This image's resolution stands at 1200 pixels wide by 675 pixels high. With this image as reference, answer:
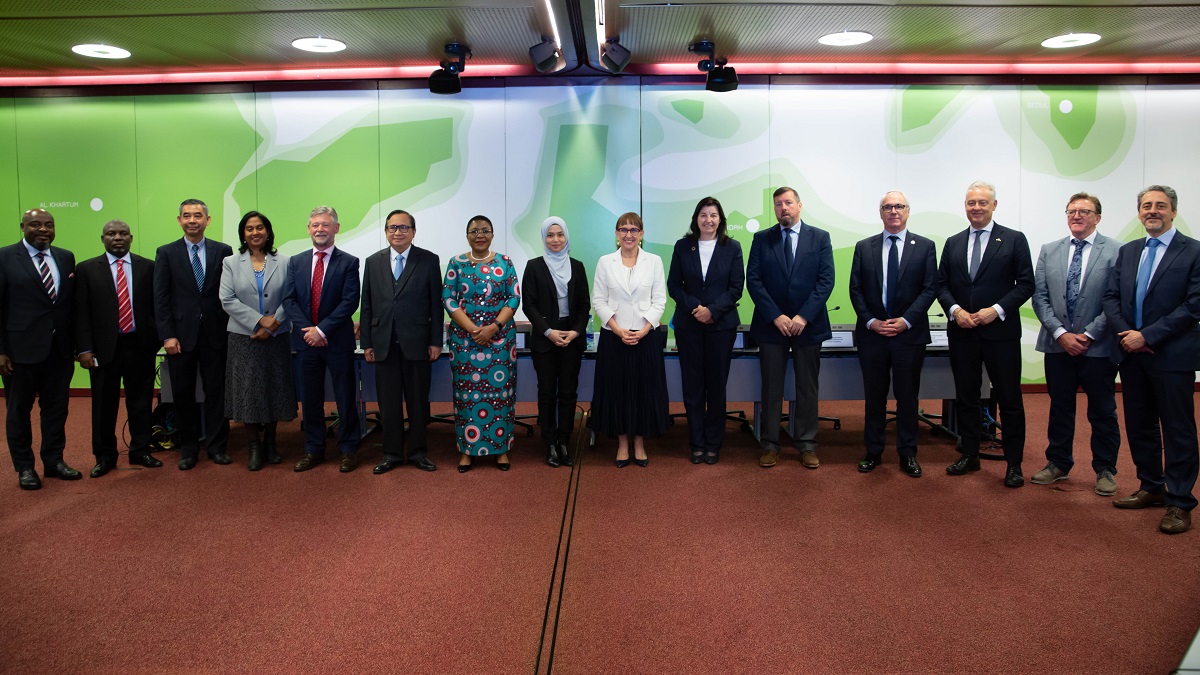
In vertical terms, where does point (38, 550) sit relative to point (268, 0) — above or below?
below

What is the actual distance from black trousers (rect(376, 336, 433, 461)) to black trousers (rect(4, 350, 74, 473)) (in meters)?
1.88

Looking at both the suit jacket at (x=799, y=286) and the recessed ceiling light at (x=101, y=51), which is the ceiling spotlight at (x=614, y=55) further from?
the recessed ceiling light at (x=101, y=51)

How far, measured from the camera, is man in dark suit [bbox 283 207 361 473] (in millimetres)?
4660

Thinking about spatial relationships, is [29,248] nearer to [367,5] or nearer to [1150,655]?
[367,5]

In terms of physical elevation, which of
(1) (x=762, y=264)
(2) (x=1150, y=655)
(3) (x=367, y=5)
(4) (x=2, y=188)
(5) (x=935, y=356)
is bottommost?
(2) (x=1150, y=655)

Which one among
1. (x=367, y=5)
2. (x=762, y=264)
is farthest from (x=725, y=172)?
(x=367, y=5)

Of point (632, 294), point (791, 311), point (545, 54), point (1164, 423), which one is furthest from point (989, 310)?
point (545, 54)

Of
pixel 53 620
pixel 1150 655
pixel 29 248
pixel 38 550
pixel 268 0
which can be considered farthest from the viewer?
pixel 268 0

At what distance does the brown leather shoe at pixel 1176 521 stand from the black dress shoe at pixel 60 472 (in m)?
5.96

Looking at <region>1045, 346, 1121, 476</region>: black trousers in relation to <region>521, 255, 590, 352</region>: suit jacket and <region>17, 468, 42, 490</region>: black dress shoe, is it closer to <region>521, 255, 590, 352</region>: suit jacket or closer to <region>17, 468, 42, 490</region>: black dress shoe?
<region>521, 255, 590, 352</region>: suit jacket

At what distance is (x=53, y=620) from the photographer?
2.77 m

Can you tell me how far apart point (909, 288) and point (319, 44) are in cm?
512

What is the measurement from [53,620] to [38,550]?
90 cm

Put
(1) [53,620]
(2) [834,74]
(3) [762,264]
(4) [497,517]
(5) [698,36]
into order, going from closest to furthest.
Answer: (1) [53,620] → (4) [497,517] → (3) [762,264] → (5) [698,36] → (2) [834,74]
